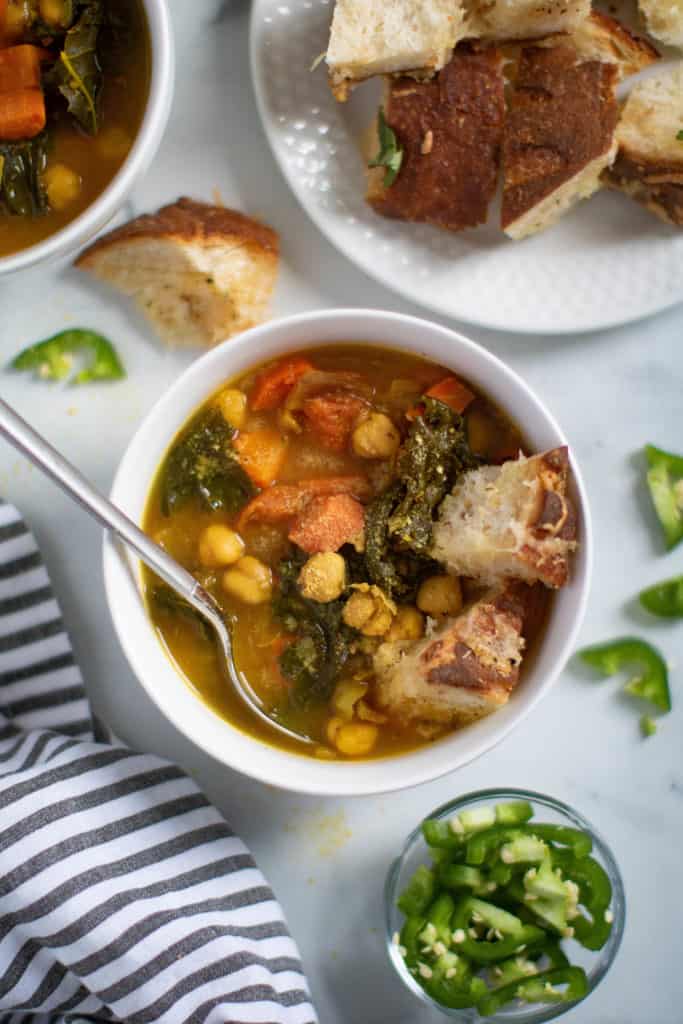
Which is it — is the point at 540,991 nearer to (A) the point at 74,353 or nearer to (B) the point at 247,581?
(B) the point at 247,581

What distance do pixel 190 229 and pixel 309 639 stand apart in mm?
1372

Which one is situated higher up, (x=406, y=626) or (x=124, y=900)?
(x=406, y=626)

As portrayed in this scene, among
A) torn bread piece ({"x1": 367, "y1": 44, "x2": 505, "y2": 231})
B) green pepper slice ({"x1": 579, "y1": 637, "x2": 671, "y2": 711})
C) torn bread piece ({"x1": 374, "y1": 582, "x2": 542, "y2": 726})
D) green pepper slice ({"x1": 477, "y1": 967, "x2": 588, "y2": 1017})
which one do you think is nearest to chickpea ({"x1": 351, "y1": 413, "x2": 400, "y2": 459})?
torn bread piece ({"x1": 374, "y1": 582, "x2": 542, "y2": 726})

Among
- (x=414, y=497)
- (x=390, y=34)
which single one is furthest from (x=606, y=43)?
(x=414, y=497)

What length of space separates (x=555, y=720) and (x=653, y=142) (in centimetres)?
189

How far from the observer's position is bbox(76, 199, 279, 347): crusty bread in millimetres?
3449

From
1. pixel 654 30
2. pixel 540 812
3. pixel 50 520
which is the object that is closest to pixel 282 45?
pixel 654 30

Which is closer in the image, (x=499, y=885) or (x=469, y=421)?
(x=469, y=421)

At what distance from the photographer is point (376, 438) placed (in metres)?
3.07

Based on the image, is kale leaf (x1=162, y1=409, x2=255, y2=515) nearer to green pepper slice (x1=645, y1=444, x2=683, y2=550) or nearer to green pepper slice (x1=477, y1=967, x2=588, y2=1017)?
green pepper slice (x1=645, y1=444, x2=683, y2=550)

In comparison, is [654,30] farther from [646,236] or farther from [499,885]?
[499,885]

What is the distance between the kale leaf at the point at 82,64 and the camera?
9.61 ft

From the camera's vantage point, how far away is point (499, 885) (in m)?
3.34

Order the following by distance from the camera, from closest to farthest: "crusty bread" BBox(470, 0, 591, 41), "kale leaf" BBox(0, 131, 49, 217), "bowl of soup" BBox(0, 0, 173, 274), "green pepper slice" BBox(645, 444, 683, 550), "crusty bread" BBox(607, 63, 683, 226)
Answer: "bowl of soup" BBox(0, 0, 173, 274) < "kale leaf" BBox(0, 131, 49, 217) < "crusty bread" BBox(470, 0, 591, 41) < "crusty bread" BBox(607, 63, 683, 226) < "green pepper slice" BBox(645, 444, 683, 550)
